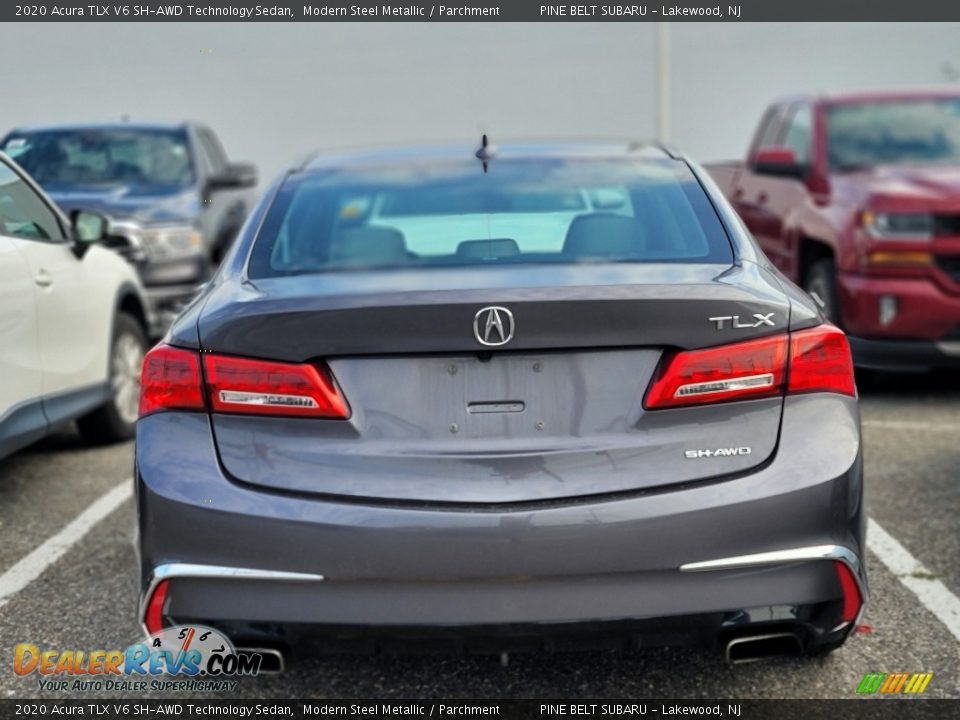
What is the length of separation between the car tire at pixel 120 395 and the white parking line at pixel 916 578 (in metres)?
3.62

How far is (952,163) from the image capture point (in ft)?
26.4

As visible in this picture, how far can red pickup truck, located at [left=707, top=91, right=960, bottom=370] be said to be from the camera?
691cm

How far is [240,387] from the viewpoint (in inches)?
112

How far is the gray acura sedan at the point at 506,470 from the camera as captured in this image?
8.93 feet

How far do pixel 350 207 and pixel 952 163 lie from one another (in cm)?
539

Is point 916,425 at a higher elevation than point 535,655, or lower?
lower

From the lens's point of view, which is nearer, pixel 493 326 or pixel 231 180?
pixel 493 326

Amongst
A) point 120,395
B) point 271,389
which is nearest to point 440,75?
point 120,395

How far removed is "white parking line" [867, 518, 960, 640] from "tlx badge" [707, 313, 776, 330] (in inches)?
55.6

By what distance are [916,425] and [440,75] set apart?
54.1 ft

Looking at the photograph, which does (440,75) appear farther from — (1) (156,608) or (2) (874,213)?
(1) (156,608)

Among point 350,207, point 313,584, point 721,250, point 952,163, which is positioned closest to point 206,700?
point 313,584

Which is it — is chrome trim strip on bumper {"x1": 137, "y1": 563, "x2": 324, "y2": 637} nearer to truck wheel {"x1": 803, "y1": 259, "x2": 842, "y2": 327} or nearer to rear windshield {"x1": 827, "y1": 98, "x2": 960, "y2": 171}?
truck wheel {"x1": 803, "y1": 259, "x2": 842, "y2": 327}
